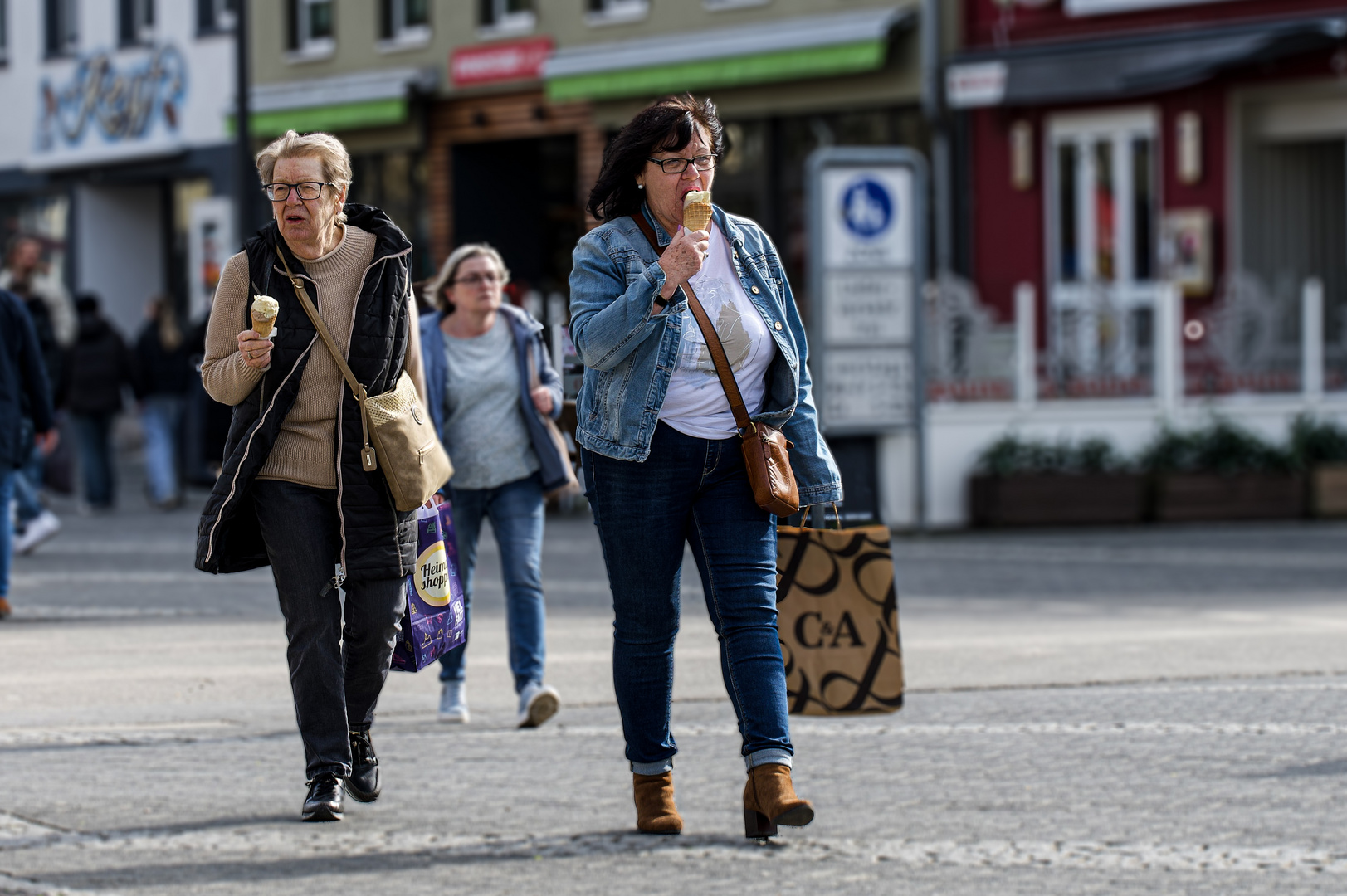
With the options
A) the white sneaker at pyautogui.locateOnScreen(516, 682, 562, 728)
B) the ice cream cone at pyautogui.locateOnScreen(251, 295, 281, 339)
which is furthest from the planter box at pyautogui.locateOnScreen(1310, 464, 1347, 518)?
the ice cream cone at pyautogui.locateOnScreen(251, 295, 281, 339)

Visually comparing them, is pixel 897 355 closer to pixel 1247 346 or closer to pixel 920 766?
pixel 1247 346

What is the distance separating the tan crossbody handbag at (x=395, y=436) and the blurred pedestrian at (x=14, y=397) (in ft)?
16.5

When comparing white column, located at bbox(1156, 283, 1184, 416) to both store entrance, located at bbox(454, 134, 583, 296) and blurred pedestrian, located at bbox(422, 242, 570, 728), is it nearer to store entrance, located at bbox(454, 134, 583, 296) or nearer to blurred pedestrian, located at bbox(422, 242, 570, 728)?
blurred pedestrian, located at bbox(422, 242, 570, 728)

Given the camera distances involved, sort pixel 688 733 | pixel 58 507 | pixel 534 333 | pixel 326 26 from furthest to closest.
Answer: pixel 326 26
pixel 58 507
pixel 534 333
pixel 688 733

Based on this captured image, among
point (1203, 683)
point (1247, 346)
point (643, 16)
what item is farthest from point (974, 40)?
point (1203, 683)

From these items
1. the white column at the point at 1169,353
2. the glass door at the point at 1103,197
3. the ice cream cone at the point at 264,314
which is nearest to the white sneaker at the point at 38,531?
the white column at the point at 1169,353

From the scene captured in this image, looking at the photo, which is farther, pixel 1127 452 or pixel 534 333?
pixel 1127 452

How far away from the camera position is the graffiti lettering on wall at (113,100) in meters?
30.1

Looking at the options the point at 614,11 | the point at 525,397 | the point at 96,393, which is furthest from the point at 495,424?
the point at 614,11

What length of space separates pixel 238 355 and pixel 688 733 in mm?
2285

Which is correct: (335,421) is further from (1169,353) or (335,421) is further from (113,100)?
(113,100)

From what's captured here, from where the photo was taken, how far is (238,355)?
547 cm

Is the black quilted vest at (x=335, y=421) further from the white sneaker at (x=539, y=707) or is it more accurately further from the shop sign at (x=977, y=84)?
the shop sign at (x=977, y=84)

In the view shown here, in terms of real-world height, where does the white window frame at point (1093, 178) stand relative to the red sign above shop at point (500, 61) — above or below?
below
